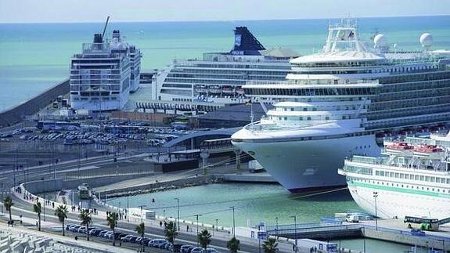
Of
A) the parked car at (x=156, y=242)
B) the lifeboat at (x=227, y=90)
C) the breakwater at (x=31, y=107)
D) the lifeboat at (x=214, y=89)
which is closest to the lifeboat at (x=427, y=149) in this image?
the parked car at (x=156, y=242)

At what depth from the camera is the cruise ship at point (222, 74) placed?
63.1m

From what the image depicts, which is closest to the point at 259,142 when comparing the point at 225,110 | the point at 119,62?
the point at 225,110

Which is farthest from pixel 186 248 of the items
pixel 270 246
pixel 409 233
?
pixel 409 233

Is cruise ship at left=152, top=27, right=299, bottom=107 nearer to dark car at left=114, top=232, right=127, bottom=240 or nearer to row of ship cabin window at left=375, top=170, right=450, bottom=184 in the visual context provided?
row of ship cabin window at left=375, top=170, right=450, bottom=184

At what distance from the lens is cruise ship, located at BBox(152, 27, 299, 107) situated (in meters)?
63.1

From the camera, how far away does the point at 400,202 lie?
35.7m

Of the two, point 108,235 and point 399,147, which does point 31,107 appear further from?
point 108,235

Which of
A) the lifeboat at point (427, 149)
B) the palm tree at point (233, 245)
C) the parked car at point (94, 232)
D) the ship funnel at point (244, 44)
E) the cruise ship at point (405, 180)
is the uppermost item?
the ship funnel at point (244, 44)

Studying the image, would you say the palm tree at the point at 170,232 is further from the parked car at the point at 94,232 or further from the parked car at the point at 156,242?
the parked car at the point at 94,232

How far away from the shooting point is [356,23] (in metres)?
44.3

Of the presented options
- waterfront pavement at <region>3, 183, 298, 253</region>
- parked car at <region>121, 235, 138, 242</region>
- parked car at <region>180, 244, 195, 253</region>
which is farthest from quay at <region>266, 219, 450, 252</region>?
parked car at <region>121, 235, 138, 242</region>

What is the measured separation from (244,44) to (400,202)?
32606 millimetres

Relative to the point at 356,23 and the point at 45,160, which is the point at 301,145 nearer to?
the point at 356,23

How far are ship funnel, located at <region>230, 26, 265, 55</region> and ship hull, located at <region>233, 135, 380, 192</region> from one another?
25874 millimetres
